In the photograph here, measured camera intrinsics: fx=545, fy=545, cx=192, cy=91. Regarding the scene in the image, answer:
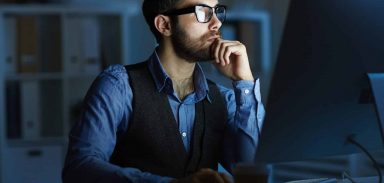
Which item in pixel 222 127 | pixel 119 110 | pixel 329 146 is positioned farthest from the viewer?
pixel 222 127

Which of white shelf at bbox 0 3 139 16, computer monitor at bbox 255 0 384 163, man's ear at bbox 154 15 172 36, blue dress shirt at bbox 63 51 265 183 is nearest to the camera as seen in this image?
computer monitor at bbox 255 0 384 163

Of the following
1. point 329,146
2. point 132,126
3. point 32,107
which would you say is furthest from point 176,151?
point 32,107

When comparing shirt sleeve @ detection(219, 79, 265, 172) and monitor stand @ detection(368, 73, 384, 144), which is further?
shirt sleeve @ detection(219, 79, 265, 172)

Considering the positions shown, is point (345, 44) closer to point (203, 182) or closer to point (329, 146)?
point (329, 146)

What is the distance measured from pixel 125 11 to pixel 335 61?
2688 mm

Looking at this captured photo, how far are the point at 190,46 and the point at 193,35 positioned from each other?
0.03m

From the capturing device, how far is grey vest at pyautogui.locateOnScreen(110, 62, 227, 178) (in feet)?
4.72

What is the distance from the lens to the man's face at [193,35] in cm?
155

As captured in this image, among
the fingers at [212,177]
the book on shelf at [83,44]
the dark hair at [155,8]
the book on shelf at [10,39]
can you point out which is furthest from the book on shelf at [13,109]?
the fingers at [212,177]

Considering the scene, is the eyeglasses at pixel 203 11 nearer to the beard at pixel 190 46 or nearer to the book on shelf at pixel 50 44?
the beard at pixel 190 46

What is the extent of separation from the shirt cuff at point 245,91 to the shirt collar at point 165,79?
0.11 meters

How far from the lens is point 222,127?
1.57 m

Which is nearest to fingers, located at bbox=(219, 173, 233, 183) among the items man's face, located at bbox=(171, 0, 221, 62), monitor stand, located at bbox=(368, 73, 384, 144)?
monitor stand, located at bbox=(368, 73, 384, 144)

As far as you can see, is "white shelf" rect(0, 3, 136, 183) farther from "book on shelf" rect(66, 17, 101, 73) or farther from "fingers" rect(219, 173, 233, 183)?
"fingers" rect(219, 173, 233, 183)
